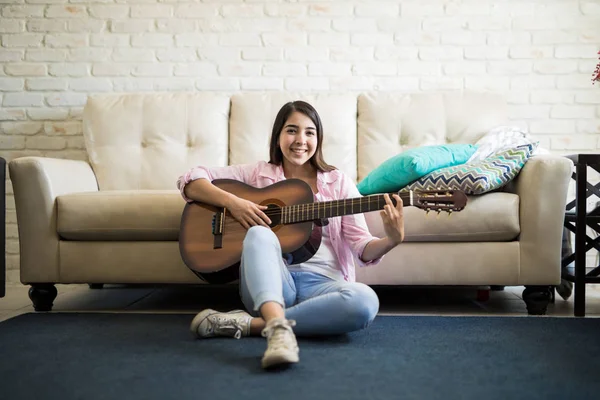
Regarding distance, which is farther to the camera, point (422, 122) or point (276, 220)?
point (422, 122)

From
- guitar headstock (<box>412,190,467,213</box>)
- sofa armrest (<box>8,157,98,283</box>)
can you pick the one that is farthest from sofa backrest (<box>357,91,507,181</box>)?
sofa armrest (<box>8,157,98,283</box>)

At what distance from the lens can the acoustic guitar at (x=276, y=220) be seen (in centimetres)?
146

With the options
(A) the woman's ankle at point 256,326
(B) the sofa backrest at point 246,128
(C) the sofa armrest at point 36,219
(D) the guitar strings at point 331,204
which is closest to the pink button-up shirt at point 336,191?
(D) the guitar strings at point 331,204

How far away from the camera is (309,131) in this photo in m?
1.68

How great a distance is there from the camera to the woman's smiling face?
1.66 meters

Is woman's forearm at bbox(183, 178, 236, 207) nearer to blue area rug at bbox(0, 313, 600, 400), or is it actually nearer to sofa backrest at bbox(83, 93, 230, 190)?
blue area rug at bbox(0, 313, 600, 400)

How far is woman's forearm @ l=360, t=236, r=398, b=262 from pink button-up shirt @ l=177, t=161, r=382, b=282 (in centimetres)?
2

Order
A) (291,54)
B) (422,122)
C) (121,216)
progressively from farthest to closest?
(291,54)
(422,122)
(121,216)

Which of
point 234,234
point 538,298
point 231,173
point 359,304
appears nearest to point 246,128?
point 231,173

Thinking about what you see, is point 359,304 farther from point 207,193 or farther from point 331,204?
point 207,193

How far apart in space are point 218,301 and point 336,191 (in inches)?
33.2

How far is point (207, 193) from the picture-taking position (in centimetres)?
168

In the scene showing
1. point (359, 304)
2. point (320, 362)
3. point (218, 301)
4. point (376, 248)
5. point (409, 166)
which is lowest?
point (218, 301)

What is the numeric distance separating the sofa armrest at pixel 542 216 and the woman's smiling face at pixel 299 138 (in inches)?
30.8
